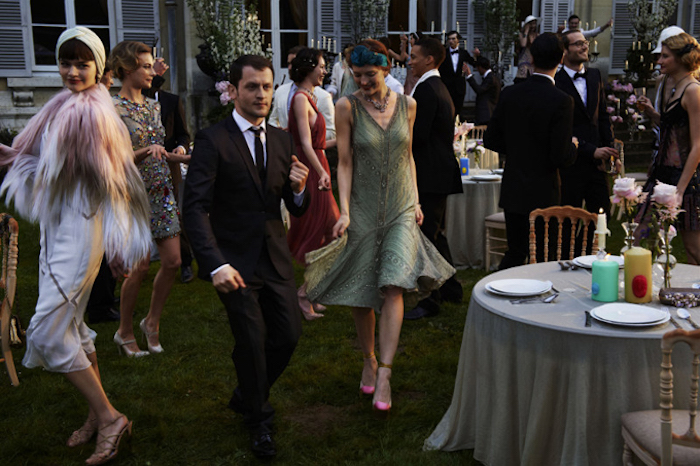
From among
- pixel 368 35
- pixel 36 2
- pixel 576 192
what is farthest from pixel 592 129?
pixel 36 2

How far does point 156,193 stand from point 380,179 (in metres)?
1.39

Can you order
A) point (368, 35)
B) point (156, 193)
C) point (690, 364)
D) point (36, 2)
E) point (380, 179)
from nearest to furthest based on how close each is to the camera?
point (690, 364) < point (380, 179) < point (156, 193) < point (36, 2) < point (368, 35)

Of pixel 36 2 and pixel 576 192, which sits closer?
pixel 576 192

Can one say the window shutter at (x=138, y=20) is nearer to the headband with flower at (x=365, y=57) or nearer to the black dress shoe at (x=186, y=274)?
the black dress shoe at (x=186, y=274)

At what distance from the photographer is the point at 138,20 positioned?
12148mm

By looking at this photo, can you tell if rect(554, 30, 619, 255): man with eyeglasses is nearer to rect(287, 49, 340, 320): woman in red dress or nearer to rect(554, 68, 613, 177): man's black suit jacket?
rect(554, 68, 613, 177): man's black suit jacket

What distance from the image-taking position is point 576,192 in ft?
16.6

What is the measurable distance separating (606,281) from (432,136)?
7.43ft

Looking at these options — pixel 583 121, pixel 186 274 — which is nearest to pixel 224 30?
pixel 186 274

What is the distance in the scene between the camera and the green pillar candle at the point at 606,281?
293cm

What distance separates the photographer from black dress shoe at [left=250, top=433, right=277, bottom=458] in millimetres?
3203

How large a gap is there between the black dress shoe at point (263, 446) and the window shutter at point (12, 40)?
10.1 m

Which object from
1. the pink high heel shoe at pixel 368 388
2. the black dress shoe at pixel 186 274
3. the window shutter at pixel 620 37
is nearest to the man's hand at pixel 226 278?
→ the pink high heel shoe at pixel 368 388

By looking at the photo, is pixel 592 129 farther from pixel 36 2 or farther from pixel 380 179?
pixel 36 2
